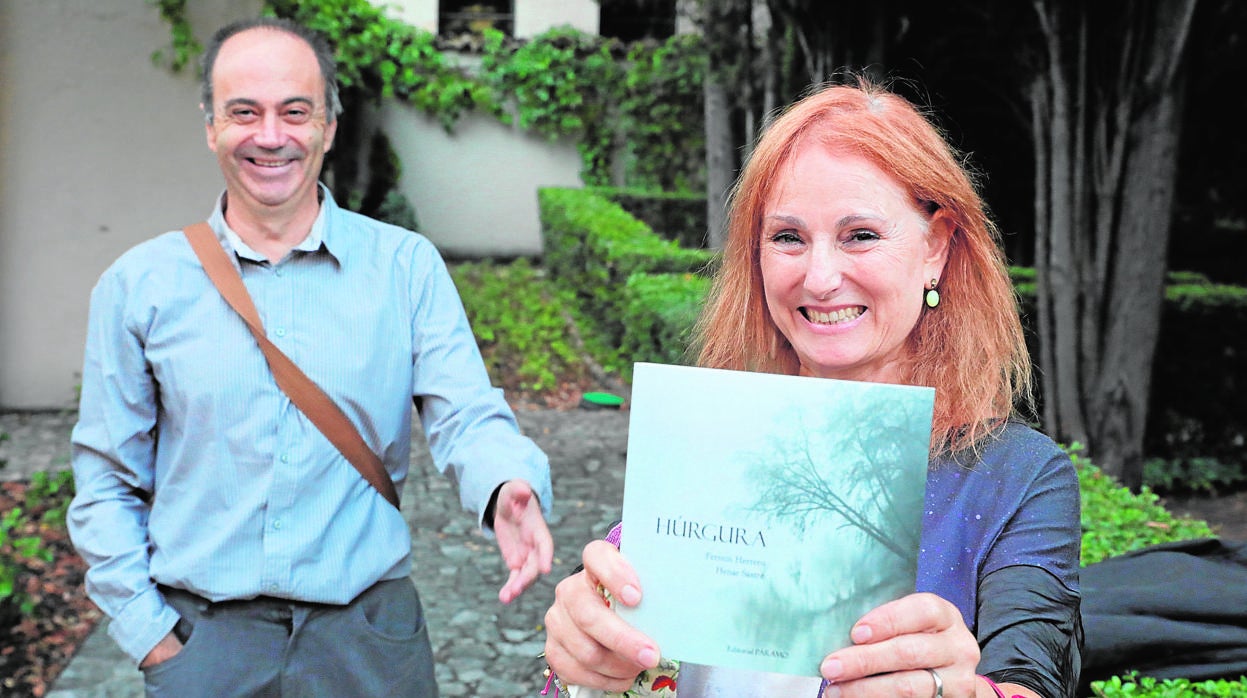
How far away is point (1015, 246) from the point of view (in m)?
12.1

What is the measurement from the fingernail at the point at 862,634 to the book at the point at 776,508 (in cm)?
1

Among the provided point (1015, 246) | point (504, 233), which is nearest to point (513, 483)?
point (1015, 246)

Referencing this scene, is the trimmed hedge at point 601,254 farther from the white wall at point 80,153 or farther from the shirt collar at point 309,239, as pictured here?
the shirt collar at point 309,239

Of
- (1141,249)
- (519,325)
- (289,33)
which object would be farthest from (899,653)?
(519,325)

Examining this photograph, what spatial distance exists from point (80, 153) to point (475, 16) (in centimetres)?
1172

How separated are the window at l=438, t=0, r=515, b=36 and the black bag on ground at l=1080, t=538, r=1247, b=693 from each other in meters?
17.5

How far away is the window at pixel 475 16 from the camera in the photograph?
18828 millimetres

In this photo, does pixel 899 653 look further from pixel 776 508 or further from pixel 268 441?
pixel 268 441

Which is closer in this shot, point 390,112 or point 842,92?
point 842,92

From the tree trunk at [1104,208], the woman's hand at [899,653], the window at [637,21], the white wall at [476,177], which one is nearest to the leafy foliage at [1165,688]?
the woman's hand at [899,653]

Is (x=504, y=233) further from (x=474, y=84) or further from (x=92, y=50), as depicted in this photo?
(x=92, y=50)

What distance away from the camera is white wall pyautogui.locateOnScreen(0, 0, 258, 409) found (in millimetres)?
8031

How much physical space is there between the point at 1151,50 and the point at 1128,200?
863mm

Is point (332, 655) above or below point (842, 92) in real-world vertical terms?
below
